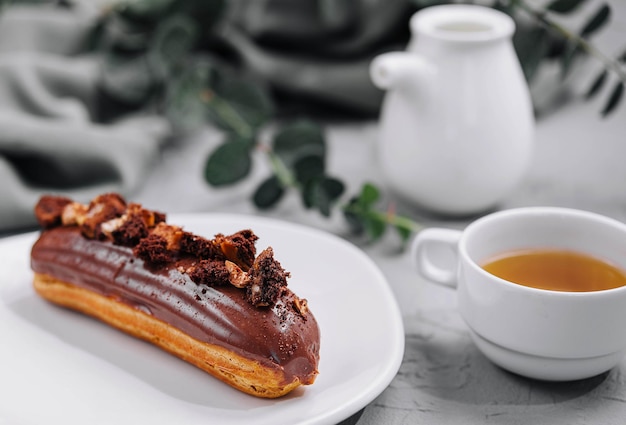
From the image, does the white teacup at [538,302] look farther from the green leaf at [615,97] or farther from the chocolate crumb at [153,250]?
the green leaf at [615,97]

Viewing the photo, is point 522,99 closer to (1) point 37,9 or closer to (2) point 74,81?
(2) point 74,81

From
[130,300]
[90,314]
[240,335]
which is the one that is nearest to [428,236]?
[240,335]

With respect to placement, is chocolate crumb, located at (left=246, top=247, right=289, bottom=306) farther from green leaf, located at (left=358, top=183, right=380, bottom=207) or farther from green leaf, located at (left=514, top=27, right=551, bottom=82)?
green leaf, located at (left=514, top=27, right=551, bottom=82)

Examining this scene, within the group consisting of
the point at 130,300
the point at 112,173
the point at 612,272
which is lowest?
the point at 112,173

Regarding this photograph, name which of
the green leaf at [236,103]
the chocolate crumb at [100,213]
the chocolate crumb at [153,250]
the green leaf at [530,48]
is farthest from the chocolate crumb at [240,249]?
the green leaf at [530,48]

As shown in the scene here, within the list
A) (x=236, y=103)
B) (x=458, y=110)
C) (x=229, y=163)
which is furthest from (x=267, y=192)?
(x=458, y=110)

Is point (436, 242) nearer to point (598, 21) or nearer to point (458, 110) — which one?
point (458, 110)
